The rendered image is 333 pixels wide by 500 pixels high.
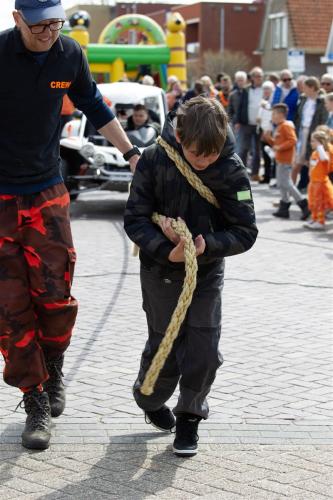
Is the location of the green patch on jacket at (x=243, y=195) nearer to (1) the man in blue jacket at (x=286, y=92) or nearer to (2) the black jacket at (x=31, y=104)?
(2) the black jacket at (x=31, y=104)

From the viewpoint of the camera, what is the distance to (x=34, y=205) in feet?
16.0

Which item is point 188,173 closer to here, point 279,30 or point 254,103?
point 254,103

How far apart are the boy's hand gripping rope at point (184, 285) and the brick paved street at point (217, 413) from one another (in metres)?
0.41

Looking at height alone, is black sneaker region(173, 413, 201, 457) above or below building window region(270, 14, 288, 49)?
above

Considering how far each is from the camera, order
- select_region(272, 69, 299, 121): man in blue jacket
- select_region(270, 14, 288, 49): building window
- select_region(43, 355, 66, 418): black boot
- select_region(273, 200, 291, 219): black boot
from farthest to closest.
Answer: select_region(270, 14, 288, 49): building window < select_region(272, 69, 299, 121): man in blue jacket < select_region(273, 200, 291, 219): black boot < select_region(43, 355, 66, 418): black boot

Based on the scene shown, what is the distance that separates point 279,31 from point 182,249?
6524 centimetres

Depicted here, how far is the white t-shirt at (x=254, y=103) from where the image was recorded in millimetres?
19953

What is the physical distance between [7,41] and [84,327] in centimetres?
313

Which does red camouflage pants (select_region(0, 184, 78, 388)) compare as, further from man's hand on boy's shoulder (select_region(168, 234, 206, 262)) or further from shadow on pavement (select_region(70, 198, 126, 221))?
shadow on pavement (select_region(70, 198, 126, 221))

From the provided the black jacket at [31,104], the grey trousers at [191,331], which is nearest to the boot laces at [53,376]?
the grey trousers at [191,331]

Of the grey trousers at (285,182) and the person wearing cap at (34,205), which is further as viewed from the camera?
the grey trousers at (285,182)

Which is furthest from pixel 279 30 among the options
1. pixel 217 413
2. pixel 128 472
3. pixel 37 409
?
pixel 128 472

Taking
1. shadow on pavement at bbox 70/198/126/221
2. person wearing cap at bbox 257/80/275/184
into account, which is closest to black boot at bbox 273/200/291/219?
shadow on pavement at bbox 70/198/126/221

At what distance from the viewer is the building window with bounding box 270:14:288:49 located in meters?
66.1
